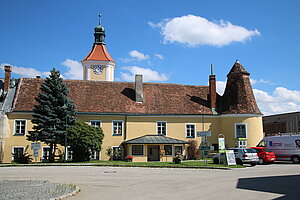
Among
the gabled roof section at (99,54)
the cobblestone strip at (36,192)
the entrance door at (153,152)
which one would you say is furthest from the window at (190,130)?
the gabled roof section at (99,54)

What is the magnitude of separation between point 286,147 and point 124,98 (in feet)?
60.3

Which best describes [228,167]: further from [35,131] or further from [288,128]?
[288,128]

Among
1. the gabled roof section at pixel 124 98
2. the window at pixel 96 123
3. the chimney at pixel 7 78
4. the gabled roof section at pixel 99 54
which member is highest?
the gabled roof section at pixel 99 54

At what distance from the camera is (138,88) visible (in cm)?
3741

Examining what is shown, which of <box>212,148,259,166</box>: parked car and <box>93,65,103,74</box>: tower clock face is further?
<box>93,65,103,74</box>: tower clock face

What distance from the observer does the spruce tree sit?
97.1 feet

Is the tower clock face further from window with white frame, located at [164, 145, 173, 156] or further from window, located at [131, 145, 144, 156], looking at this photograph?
window with white frame, located at [164, 145, 173, 156]

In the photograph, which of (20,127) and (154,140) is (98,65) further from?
(154,140)

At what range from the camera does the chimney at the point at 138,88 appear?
36688 mm

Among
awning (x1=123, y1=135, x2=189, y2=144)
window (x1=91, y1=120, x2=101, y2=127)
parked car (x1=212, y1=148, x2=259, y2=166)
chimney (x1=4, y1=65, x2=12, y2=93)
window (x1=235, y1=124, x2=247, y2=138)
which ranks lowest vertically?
parked car (x1=212, y1=148, x2=259, y2=166)

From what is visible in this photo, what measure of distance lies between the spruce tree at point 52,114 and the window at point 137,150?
23.5ft

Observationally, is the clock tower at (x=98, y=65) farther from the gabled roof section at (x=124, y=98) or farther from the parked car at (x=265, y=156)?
the parked car at (x=265, y=156)

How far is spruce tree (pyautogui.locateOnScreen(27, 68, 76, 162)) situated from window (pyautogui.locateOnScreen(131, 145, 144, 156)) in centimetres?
717

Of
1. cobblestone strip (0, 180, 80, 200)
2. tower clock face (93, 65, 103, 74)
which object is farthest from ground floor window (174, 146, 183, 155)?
tower clock face (93, 65, 103, 74)
